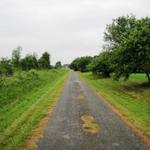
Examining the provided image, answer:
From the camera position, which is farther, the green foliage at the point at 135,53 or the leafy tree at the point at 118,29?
the leafy tree at the point at 118,29

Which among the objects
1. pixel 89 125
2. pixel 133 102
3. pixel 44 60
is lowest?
pixel 133 102

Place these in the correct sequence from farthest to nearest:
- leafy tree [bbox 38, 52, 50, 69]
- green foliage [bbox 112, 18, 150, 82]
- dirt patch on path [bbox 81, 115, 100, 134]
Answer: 1. leafy tree [bbox 38, 52, 50, 69]
2. green foliage [bbox 112, 18, 150, 82]
3. dirt patch on path [bbox 81, 115, 100, 134]

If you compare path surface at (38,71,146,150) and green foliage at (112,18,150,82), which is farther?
green foliage at (112,18,150,82)

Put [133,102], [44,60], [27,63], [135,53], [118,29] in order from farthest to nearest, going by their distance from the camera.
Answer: [44,60] → [27,63] → [118,29] → [135,53] → [133,102]

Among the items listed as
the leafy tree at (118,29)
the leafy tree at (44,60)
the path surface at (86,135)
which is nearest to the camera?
the path surface at (86,135)

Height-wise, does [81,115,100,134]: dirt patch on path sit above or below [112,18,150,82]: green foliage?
below

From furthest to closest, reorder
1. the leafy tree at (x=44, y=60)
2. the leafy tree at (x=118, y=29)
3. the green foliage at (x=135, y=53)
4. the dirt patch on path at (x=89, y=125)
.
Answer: the leafy tree at (x=44, y=60) < the leafy tree at (x=118, y=29) < the green foliage at (x=135, y=53) < the dirt patch on path at (x=89, y=125)

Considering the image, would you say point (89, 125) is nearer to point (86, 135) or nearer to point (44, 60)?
point (86, 135)

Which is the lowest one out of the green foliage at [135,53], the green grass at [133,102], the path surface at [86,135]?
the green grass at [133,102]

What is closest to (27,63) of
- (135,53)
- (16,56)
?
(16,56)

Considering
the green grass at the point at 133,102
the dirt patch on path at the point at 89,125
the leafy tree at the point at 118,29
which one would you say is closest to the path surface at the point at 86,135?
the dirt patch on path at the point at 89,125

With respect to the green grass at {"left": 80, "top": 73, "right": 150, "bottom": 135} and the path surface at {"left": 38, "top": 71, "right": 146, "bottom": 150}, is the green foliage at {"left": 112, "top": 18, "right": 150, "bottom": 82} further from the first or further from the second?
the path surface at {"left": 38, "top": 71, "right": 146, "bottom": 150}

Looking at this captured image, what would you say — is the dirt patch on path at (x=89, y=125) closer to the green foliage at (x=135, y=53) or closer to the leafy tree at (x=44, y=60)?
the green foliage at (x=135, y=53)

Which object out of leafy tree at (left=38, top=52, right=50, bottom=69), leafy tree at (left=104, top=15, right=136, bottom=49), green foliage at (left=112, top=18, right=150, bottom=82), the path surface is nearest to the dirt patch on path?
the path surface
